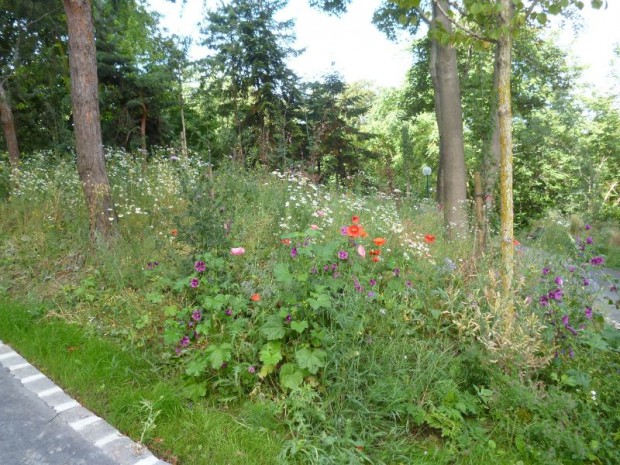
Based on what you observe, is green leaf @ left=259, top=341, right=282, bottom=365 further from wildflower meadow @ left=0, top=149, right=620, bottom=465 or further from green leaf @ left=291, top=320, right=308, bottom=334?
green leaf @ left=291, top=320, right=308, bottom=334

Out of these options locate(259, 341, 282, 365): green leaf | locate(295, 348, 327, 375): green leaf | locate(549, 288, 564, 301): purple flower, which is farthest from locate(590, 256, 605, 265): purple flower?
locate(259, 341, 282, 365): green leaf

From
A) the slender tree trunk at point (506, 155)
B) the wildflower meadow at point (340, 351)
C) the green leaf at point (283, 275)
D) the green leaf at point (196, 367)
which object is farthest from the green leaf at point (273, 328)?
the slender tree trunk at point (506, 155)

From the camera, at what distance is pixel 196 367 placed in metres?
2.60

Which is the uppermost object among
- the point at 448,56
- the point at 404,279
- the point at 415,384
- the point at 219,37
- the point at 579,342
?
the point at 219,37

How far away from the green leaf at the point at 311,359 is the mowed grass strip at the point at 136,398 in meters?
0.42

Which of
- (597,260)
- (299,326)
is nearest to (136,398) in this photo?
(299,326)

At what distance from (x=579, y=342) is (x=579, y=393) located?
0.37 metres

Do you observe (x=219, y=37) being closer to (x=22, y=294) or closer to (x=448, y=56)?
(x=448, y=56)

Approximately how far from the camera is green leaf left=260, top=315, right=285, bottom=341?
101 inches

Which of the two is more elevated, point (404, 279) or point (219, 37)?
point (219, 37)

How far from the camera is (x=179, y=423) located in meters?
2.39

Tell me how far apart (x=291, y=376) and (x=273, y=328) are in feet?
1.09

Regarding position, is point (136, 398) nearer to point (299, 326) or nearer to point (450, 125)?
point (299, 326)

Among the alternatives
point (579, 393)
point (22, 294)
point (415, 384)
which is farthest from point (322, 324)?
point (22, 294)
